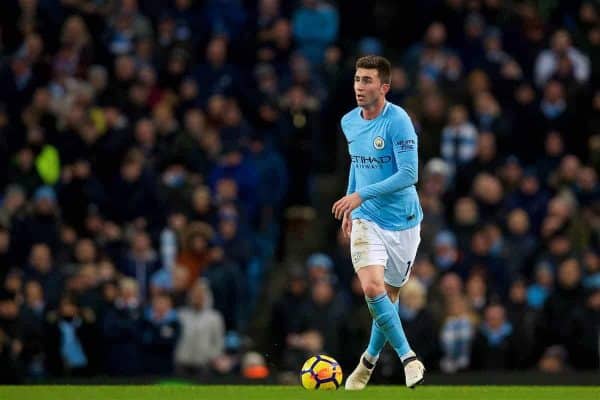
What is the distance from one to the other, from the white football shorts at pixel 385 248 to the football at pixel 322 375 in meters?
0.91

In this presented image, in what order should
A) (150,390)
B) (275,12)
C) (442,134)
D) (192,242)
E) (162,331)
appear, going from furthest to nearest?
1. (275,12)
2. (442,134)
3. (192,242)
4. (162,331)
5. (150,390)

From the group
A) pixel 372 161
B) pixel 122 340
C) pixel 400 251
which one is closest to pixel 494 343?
pixel 122 340

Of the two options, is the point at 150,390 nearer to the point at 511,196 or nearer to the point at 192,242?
the point at 192,242

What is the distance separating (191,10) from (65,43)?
2.24 metres

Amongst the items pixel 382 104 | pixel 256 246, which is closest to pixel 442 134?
pixel 256 246

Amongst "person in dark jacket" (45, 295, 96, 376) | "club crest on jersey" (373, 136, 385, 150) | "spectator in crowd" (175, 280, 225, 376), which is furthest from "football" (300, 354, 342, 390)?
"spectator in crowd" (175, 280, 225, 376)

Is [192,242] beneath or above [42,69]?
beneath

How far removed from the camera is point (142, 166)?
19.6m

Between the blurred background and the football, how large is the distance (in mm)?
2384

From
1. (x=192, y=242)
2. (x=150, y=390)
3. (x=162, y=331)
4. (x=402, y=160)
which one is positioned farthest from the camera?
(x=192, y=242)

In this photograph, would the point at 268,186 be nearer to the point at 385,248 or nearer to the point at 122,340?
the point at 122,340

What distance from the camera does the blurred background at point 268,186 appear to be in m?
17.7

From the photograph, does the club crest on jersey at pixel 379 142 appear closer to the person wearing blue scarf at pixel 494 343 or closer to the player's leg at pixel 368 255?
the player's leg at pixel 368 255

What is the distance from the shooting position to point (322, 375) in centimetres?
1331
